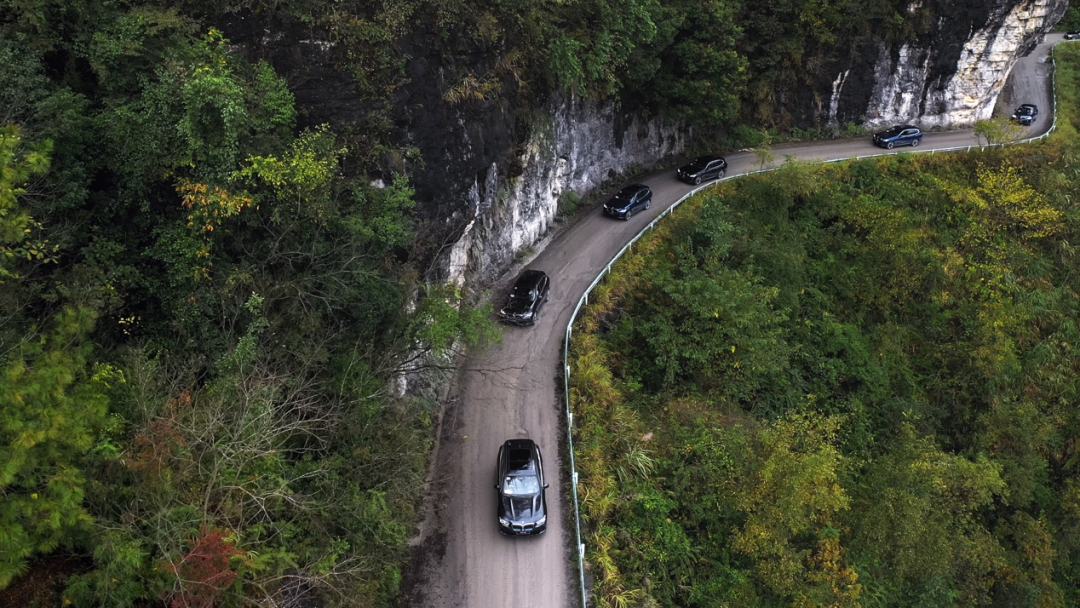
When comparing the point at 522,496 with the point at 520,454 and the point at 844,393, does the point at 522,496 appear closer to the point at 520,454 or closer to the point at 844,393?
the point at 520,454

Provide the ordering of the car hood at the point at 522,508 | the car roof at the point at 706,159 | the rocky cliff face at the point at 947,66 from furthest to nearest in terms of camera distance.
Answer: the rocky cliff face at the point at 947,66 < the car roof at the point at 706,159 < the car hood at the point at 522,508

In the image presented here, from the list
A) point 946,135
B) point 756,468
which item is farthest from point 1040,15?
point 756,468

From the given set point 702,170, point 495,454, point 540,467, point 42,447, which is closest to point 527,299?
point 495,454

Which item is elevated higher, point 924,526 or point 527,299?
point 527,299

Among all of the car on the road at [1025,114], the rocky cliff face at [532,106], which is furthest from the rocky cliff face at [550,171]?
the car on the road at [1025,114]

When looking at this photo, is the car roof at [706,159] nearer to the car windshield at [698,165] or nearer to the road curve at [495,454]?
the car windshield at [698,165]
